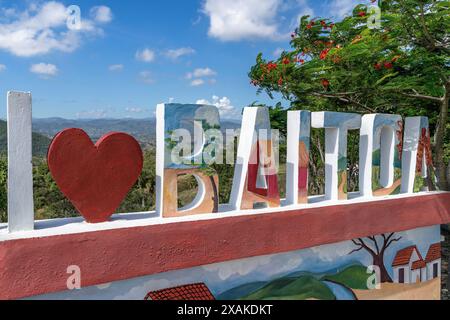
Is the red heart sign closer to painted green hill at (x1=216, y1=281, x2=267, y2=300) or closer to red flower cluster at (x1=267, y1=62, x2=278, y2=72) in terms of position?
painted green hill at (x1=216, y1=281, x2=267, y2=300)

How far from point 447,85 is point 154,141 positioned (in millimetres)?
5861

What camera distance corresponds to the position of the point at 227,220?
160 inches

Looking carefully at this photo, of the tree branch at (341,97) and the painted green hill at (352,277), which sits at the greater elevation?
the tree branch at (341,97)

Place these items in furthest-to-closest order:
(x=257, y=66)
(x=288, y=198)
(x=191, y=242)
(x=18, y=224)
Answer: (x=257, y=66) → (x=288, y=198) → (x=191, y=242) → (x=18, y=224)

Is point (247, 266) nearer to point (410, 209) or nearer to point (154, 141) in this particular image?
point (154, 141)

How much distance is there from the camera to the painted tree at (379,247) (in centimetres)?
526

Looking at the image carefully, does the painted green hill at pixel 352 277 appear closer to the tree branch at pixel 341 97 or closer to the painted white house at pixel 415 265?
the painted white house at pixel 415 265

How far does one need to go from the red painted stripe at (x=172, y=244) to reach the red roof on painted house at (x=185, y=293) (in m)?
0.25

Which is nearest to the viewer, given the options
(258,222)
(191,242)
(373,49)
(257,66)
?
(191,242)

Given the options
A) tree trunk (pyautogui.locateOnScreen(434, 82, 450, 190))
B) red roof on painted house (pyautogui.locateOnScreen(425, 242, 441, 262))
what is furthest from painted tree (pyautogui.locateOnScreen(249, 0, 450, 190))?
red roof on painted house (pyautogui.locateOnScreen(425, 242, 441, 262))

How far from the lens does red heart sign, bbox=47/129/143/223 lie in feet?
11.1

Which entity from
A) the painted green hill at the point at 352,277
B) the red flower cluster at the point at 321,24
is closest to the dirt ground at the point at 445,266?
the painted green hill at the point at 352,277
